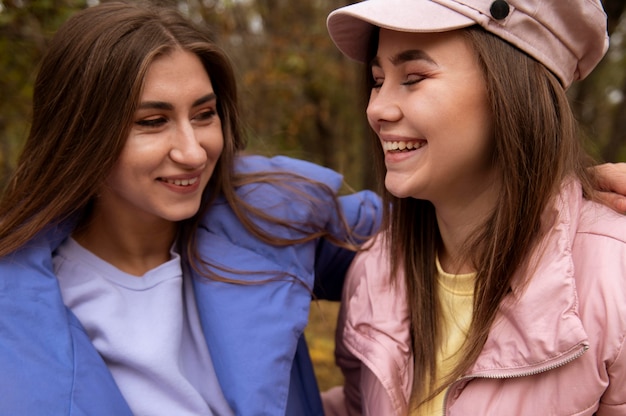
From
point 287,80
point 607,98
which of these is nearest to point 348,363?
point 287,80

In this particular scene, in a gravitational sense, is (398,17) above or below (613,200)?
above

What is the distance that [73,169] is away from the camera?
2043mm

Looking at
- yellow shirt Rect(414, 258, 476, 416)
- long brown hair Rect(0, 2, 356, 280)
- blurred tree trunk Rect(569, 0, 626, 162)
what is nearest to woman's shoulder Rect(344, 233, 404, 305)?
yellow shirt Rect(414, 258, 476, 416)

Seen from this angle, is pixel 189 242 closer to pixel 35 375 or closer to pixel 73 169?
pixel 73 169

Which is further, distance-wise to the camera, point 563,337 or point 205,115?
point 205,115

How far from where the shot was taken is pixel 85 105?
6.52ft

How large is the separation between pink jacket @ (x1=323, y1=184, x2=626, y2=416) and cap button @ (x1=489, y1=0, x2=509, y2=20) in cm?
50

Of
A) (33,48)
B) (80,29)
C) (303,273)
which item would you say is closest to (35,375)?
(303,273)

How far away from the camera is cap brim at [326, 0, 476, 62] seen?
1541 millimetres

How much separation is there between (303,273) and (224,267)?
0.93 ft

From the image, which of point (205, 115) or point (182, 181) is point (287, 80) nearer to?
point (205, 115)

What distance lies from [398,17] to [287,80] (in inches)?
195

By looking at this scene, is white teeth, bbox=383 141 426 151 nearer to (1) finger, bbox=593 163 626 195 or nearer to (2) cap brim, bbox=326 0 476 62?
(2) cap brim, bbox=326 0 476 62

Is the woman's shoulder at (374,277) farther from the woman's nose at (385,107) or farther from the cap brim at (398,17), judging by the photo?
the cap brim at (398,17)
